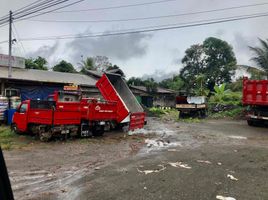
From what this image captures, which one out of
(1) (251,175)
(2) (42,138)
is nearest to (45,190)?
(1) (251,175)

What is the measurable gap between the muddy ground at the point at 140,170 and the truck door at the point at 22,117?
6.31 ft

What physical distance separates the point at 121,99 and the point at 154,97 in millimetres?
33340

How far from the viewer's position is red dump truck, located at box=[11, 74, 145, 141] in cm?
1328

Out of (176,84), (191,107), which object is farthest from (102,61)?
(191,107)

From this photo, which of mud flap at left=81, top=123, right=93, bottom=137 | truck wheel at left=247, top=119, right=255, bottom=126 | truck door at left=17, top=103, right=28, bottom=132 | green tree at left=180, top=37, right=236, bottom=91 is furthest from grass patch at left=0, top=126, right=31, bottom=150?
green tree at left=180, top=37, right=236, bottom=91

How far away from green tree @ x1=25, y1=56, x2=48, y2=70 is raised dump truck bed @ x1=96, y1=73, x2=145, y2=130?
28888 millimetres

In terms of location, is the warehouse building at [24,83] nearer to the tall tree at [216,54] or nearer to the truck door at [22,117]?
the truck door at [22,117]

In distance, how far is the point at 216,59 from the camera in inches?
2549

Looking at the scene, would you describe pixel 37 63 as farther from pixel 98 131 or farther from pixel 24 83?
pixel 98 131

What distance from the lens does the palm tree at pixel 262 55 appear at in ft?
93.2

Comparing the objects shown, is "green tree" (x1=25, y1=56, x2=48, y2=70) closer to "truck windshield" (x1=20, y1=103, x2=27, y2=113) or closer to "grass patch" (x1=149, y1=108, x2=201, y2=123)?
"grass patch" (x1=149, y1=108, x2=201, y2=123)

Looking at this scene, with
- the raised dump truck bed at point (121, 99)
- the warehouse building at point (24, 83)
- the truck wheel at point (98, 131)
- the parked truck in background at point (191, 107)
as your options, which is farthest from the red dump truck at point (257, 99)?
the warehouse building at point (24, 83)

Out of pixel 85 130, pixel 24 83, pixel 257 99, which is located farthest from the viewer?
pixel 24 83

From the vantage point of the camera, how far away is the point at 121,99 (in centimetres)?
1673
